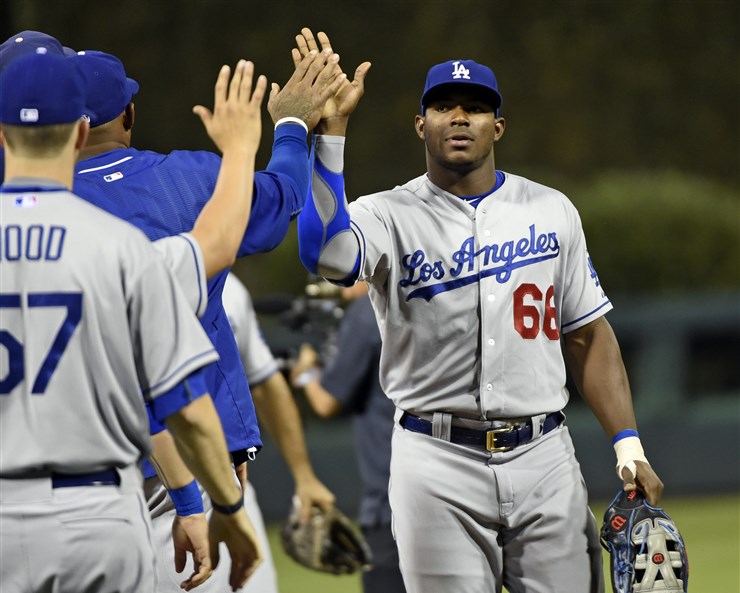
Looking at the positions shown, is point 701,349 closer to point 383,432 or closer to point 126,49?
point 383,432

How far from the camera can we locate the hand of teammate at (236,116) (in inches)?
124

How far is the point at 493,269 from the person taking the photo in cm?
399

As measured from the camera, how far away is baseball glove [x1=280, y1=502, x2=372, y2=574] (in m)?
5.54

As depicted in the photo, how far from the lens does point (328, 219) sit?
376 cm

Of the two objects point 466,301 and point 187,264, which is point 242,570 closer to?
point 187,264

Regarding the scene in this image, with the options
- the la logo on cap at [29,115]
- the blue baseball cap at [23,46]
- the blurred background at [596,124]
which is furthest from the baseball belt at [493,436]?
the blurred background at [596,124]

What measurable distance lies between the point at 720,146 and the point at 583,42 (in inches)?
91.0

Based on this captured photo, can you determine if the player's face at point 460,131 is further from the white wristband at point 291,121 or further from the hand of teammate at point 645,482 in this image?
the hand of teammate at point 645,482

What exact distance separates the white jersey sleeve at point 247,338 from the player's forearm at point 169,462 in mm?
1897

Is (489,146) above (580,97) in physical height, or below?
below

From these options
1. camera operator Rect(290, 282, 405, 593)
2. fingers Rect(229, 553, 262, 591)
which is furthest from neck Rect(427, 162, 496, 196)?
fingers Rect(229, 553, 262, 591)

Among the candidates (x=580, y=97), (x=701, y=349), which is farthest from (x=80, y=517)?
(x=580, y=97)

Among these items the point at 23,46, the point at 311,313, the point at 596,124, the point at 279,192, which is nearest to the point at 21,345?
the point at 279,192

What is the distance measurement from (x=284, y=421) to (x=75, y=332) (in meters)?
2.63
